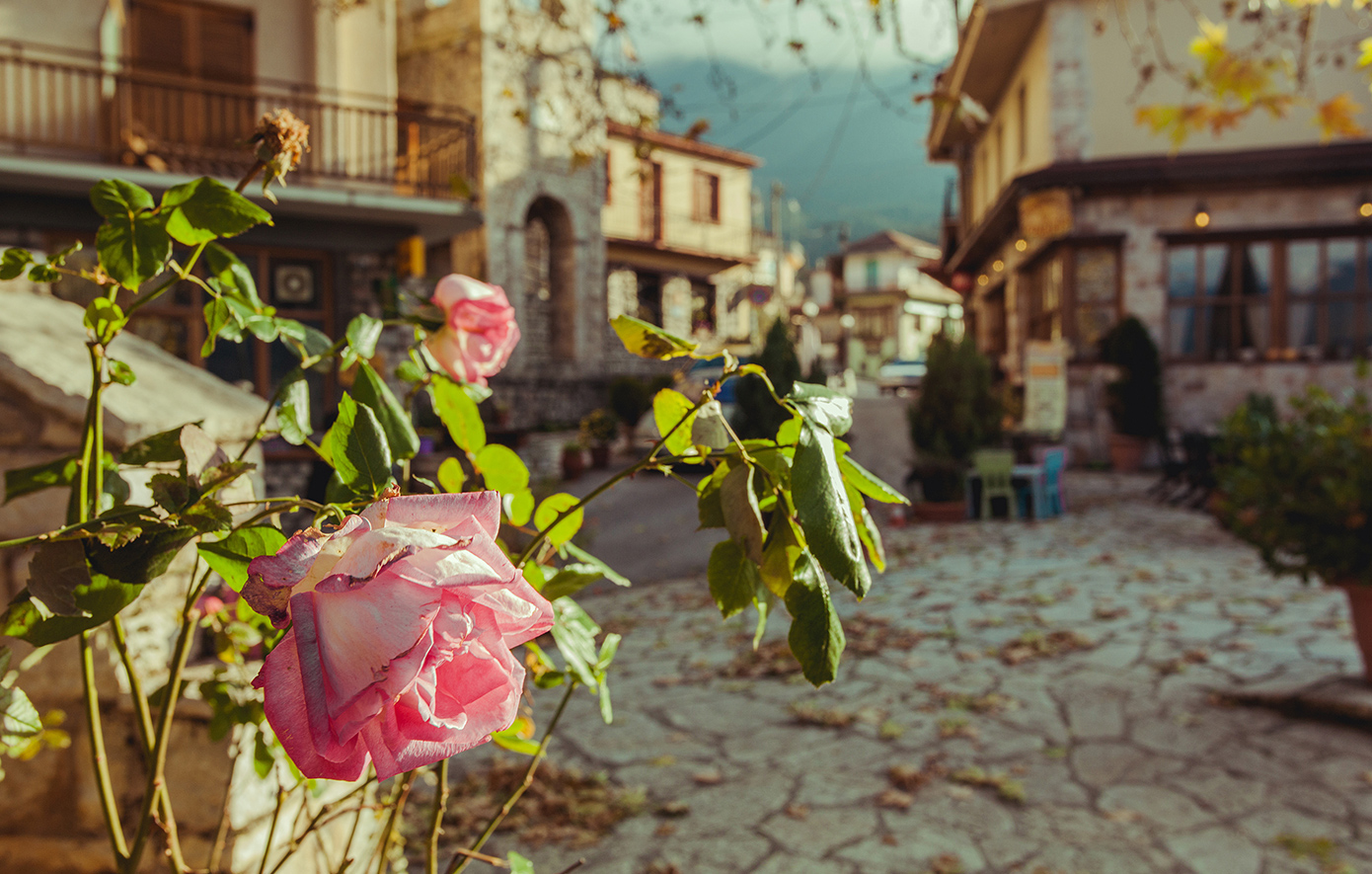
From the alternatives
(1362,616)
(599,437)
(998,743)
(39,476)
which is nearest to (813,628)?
(39,476)

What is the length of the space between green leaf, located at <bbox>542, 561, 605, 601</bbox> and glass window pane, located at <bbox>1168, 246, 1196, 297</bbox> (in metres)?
13.4

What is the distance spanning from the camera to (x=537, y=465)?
13422 millimetres

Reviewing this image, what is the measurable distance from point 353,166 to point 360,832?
10.9 meters

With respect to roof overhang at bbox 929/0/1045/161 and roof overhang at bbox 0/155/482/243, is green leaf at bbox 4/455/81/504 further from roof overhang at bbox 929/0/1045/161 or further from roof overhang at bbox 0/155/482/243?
roof overhang at bbox 929/0/1045/161

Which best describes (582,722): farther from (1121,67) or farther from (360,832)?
(1121,67)

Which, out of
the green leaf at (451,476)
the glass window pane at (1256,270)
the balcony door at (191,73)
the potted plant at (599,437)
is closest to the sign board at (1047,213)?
the glass window pane at (1256,270)

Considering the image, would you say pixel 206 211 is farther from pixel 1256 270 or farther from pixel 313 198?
pixel 1256 270

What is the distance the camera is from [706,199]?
85.2 feet

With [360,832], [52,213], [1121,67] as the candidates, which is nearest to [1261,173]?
[1121,67]

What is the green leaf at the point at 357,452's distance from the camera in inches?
25.8

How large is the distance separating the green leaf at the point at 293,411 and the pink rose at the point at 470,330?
0.52 feet

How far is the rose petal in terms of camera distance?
0.49m

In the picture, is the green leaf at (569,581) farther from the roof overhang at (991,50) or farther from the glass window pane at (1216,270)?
the glass window pane at (1216,270)

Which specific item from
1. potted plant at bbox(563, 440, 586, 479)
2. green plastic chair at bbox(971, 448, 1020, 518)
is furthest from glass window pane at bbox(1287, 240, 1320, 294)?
potted plant at bbox(563, 440, 586, 479)
